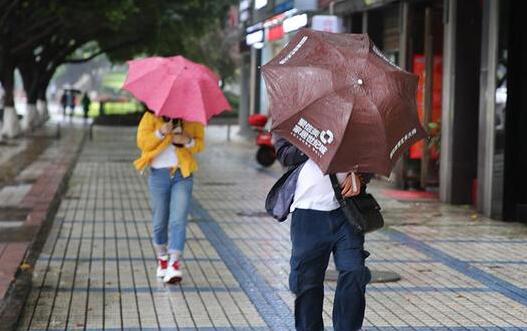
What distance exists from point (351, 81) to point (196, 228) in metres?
6.27

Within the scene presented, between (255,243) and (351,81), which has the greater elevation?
(351,81)

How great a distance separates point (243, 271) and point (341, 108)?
375cm

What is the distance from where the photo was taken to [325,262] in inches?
192

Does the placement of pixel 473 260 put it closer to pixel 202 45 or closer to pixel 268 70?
pixel 268 70

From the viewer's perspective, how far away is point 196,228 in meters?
10.6

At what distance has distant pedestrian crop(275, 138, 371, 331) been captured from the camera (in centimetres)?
480

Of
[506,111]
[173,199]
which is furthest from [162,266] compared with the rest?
[506,111]

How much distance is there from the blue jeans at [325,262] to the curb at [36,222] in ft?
7.08

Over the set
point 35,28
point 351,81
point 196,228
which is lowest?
point 196,228

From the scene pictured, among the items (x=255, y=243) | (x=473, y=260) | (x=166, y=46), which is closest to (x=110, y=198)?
(x=255, y=243)

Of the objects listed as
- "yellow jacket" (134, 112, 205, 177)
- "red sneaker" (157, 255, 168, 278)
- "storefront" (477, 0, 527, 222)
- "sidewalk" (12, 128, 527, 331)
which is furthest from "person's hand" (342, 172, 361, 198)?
"storefront" (477, 0, 527, 222)

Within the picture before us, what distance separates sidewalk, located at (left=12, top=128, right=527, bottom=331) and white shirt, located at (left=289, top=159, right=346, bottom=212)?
5.09 ft

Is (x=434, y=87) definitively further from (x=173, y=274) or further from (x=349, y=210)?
(x=349, y=210)

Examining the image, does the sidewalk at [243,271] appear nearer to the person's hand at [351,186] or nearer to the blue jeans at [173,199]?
the blue jeans at [173,199]
